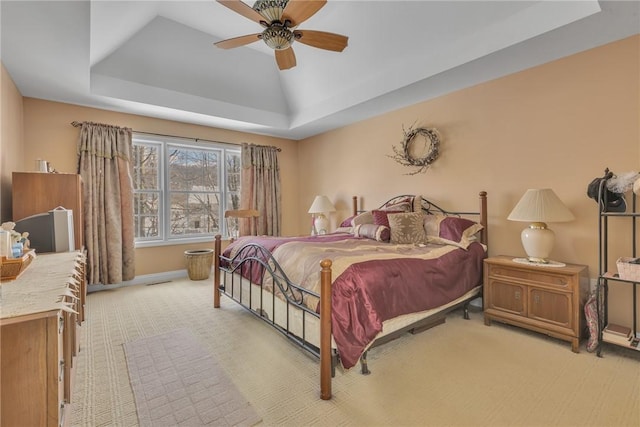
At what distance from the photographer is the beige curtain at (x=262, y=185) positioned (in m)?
5.43

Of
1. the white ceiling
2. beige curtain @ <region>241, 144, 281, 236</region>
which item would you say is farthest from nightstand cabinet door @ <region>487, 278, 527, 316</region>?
beige curtain @ <region>241, 144, 281, 236</region>

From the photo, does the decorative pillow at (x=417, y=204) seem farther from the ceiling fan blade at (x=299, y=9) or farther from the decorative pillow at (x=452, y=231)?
the ceiling fan blade at (x=299, y=9)

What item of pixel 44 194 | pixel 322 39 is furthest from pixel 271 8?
pixel 44 194

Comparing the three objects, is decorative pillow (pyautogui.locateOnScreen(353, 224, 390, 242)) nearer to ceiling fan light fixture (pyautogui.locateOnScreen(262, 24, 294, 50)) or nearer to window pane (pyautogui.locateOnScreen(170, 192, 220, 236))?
ceiling fan light fixture (pyautogui.locateOnScreen(262, 24, 294, 50))

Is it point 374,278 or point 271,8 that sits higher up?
point 271,8

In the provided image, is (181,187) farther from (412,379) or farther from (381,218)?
(412,379)

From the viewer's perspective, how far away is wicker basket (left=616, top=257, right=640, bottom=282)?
2.19m

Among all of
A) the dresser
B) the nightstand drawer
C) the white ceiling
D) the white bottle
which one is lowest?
the nightstand drawer

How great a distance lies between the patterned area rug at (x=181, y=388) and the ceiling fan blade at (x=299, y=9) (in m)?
2.58

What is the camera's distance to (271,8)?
6.72 feet

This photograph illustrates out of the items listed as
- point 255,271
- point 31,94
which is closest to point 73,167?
point 31,94

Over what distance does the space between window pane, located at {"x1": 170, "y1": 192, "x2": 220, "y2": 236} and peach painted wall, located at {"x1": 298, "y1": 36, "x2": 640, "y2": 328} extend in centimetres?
304

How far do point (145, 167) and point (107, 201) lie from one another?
0.83 meters

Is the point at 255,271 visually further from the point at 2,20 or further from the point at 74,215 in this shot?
the point at 2,20
